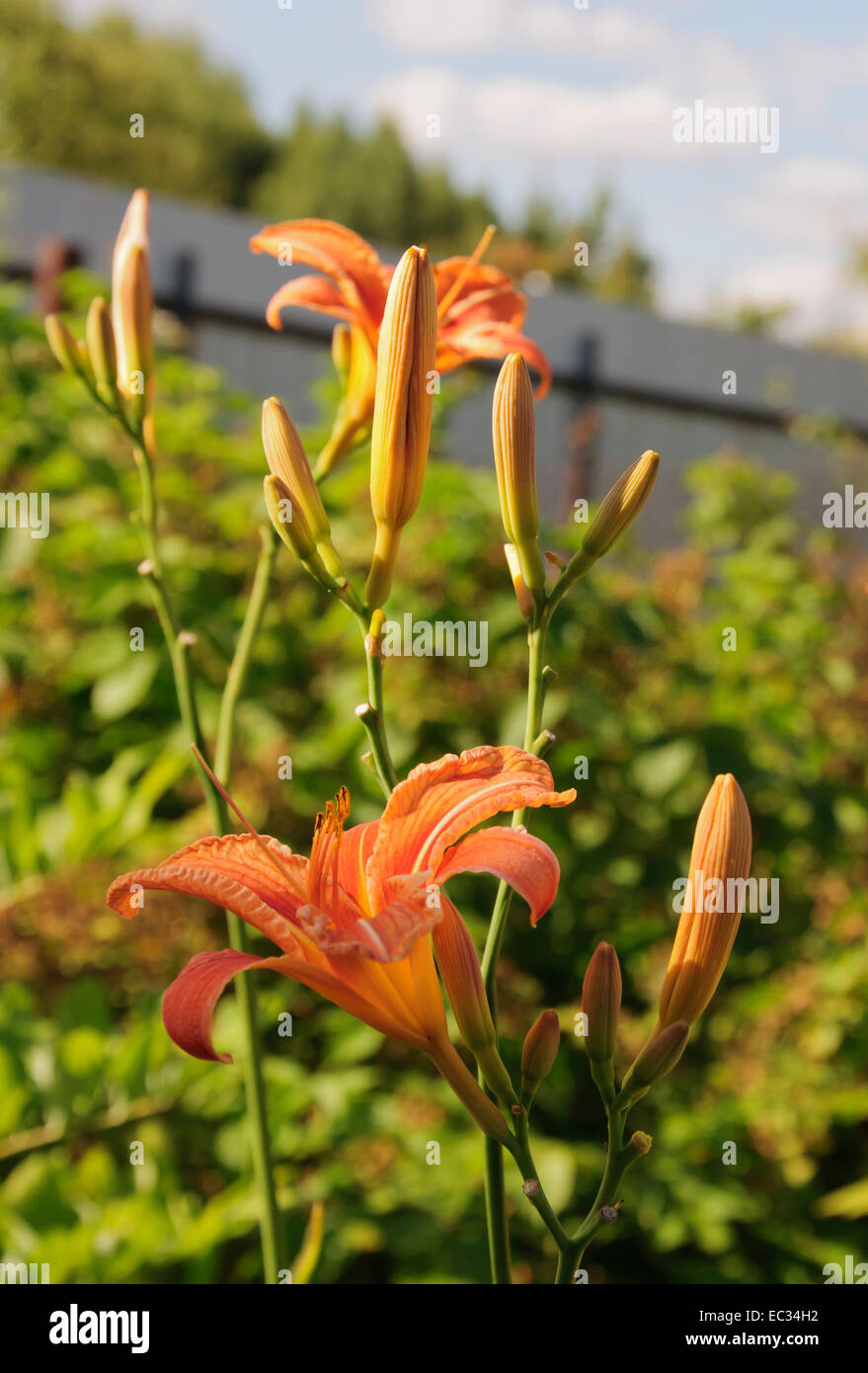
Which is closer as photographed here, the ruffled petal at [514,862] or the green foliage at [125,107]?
the ruffled petal at [514,862]

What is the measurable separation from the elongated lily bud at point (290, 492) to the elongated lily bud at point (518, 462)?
9 cm

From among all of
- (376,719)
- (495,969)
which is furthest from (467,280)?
(495,969)

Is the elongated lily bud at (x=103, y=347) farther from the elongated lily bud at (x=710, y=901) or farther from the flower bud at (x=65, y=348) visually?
the elongated lily bud at (x=710, y=901)

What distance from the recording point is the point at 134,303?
0.79 meters

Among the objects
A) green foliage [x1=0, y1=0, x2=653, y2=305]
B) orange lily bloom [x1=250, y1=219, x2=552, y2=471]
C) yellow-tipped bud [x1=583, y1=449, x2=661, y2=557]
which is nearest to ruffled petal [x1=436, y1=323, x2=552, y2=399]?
orange lily bloom [x1=250, y1=219, x2=552, y2=471]

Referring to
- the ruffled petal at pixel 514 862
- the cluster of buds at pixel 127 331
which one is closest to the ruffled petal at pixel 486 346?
the cluster of buds at pixel 127 331

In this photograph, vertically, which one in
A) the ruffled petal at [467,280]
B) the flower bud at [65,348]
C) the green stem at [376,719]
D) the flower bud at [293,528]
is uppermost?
the flower bud at [65,348]

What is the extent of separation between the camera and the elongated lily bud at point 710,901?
520 mm

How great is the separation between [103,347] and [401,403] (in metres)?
0.35

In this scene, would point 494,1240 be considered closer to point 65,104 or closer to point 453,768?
point 453,768

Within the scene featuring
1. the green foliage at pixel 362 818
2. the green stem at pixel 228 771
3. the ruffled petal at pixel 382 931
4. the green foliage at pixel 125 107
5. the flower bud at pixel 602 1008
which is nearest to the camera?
the ruffled petal at pixel 382 931

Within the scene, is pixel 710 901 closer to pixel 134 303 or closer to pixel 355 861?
pixel 355 861
